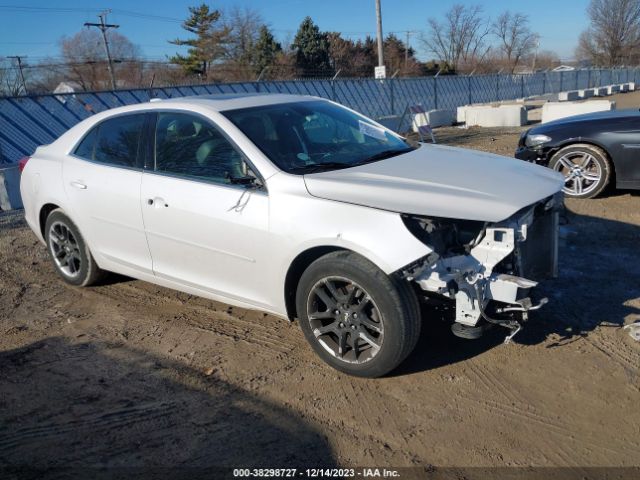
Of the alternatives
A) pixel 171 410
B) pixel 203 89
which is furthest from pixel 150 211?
pixel 203 89

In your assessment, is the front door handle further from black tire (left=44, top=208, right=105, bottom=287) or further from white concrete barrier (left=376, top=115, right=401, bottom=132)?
white concrete barrier (left=376, top=115, right=401, bottom=132)

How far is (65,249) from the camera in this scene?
5.14 metres

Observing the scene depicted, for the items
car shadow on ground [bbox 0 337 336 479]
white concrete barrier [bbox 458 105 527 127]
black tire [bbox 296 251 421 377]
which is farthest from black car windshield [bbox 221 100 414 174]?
white concrete barrier [bbox 458 105 527 127]

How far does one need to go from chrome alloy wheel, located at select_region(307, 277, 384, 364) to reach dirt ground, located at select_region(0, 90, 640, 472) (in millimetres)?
205

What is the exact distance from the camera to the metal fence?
14.0m

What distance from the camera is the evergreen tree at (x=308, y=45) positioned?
186 feet

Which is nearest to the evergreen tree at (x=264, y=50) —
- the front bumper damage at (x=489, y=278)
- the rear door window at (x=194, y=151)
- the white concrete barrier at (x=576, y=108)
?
the white concrete barrier at (x=576, y=108)

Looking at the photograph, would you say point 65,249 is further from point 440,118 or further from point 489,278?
point 440,118

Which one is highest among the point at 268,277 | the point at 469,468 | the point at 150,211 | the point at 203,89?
the point at 203,89

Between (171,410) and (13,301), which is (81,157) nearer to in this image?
(13,301)

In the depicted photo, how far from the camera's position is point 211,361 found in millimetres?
3727

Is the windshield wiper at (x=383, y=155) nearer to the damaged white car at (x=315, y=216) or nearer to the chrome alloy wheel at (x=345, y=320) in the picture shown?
the damaged white car at (x=315, y=216)

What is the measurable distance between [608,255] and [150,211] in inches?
165

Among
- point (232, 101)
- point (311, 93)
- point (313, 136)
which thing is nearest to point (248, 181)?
point (313, 136)
